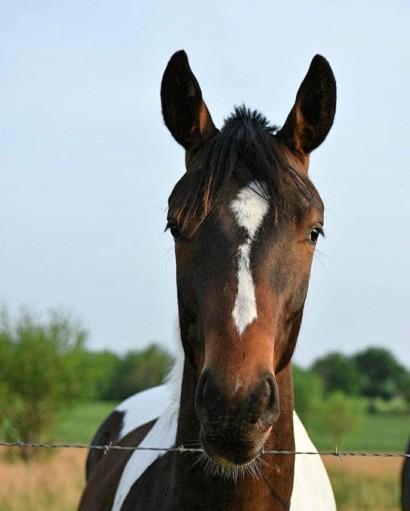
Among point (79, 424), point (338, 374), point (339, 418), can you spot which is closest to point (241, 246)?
point (339, 418)

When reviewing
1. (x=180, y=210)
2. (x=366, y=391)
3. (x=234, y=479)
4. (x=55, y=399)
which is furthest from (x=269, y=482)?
(x=366, y=391)

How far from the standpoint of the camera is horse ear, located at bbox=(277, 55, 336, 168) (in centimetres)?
321

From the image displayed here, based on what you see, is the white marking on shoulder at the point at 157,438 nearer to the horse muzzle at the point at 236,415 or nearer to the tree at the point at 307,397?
the horse muzzle at the point at 236,415

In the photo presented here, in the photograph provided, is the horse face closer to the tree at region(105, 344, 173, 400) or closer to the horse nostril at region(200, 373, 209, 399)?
the horse nostril at region(200, 373, 209, 399)

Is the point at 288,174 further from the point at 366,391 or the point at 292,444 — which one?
the point at 366,391

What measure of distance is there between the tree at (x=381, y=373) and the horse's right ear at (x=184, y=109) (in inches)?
2443

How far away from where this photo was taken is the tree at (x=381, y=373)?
217ft

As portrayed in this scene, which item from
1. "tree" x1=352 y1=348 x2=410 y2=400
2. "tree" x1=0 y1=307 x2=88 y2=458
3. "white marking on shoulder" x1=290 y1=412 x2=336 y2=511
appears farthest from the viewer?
"tree" x1=352 y1=348 x2=410 y2=400

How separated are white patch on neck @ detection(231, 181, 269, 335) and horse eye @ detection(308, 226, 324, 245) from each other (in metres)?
0.25

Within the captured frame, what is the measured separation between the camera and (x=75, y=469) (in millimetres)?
16047

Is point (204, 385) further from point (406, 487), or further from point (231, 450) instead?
point (406, 487)

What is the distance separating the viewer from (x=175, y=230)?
3002 mm

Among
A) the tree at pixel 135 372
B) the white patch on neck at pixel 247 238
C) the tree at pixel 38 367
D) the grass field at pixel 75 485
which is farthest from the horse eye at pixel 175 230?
the tree at pixel 135 372

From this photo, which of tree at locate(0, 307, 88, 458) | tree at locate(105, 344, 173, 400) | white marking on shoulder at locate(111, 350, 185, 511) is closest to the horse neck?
white marking on shoulder at locate(111, 350, 185, 511)
